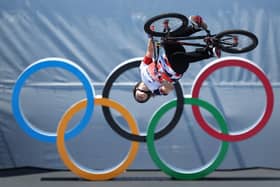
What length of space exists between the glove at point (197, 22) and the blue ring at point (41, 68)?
3.45ft

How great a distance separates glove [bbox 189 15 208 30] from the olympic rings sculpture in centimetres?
34

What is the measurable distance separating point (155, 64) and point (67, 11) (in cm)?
98

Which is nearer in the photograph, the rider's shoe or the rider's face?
the rider's shoe

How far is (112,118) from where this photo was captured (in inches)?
218

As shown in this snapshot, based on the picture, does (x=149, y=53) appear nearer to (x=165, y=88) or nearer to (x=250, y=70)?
(x=165, y=88)

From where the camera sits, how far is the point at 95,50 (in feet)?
18.7

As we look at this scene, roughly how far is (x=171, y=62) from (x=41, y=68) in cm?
118

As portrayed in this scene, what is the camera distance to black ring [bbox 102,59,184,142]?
215 inches

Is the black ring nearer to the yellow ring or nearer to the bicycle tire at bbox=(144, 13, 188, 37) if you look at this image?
the yellow ring

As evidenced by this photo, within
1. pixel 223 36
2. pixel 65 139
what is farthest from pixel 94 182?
pixel 223 36

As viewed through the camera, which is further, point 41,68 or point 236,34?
point 41,68

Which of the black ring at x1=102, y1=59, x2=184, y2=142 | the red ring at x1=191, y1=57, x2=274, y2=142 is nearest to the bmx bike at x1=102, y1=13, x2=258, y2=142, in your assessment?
the black ring at x1=102, y1=59, x2=184, y2=142

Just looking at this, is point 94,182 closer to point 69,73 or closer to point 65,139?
point 65,139

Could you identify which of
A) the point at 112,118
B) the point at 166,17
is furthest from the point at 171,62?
the point at 112,118
